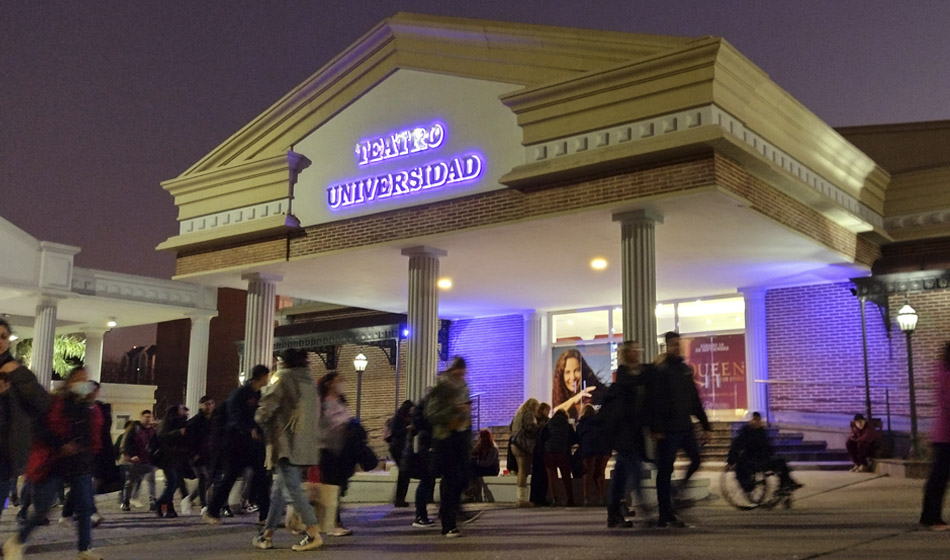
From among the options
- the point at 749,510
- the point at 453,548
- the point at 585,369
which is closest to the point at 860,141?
the point at 585,369

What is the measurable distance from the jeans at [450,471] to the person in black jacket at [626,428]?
Result: 1.50 metres

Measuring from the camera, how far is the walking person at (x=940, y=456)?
323 inches

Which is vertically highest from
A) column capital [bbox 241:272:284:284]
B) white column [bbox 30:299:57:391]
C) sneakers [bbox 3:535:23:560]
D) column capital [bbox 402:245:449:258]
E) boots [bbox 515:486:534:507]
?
column capital [bbox 402:245:449:258]

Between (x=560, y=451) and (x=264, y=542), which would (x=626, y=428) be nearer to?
(x=264, y=542)

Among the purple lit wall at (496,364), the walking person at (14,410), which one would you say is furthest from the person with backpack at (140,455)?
the purple lit wall at (496,364)

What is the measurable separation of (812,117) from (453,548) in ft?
34.4

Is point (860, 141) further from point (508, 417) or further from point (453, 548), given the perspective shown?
point (453, 548)

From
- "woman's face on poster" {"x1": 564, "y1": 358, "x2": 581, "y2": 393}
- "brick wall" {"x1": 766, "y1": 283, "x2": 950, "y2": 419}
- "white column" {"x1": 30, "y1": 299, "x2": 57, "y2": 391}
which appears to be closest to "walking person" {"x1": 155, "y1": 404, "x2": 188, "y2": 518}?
"woman's face on poster" {"x1": 564, "y1": 358, "x2": 581, "y2": 393}

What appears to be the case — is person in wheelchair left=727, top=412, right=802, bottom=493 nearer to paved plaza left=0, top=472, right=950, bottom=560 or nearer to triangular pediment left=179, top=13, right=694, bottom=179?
paved plaza left=0, top=472, right=950, bottom=560

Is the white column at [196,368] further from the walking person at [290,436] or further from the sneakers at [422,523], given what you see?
the walking person at [290,436]

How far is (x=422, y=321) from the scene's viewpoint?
1688cm

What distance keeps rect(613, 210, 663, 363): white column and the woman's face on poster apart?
402 inches

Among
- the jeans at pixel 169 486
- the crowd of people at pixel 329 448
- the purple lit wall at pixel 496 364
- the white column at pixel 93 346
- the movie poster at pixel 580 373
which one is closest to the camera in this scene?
the crowd of people at pixel 329 448

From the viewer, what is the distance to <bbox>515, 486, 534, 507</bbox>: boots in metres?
13.5
